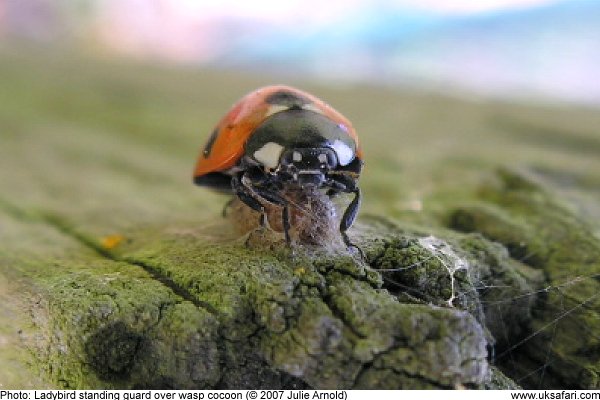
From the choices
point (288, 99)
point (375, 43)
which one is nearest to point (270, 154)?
point (288, 99)

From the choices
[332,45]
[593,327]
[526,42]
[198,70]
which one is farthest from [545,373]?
[332,45]

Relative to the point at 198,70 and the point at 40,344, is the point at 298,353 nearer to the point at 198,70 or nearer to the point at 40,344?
the point at 40,344

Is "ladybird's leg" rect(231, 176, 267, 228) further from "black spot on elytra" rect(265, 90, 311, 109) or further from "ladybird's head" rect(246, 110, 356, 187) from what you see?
"black spot on elytra" rect(265, 90, 311, 109)

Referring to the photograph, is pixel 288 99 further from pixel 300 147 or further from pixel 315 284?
pixel 315 284

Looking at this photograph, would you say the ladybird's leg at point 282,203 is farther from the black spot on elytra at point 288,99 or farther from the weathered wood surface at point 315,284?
the black spot on elytra at point 288,99
